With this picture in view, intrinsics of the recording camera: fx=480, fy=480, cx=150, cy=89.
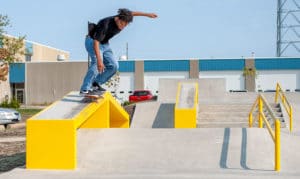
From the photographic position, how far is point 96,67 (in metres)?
7.66

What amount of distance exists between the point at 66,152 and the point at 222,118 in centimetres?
1176

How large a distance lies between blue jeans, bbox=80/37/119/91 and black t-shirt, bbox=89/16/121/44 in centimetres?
24

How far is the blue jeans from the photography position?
762 cm

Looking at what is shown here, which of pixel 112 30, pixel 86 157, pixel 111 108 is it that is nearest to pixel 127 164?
pixel 86 157

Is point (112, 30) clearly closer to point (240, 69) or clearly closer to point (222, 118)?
point (222, 118)

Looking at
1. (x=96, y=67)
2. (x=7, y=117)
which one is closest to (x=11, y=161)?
(x=96, y=67)

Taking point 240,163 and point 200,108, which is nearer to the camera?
point 240,163

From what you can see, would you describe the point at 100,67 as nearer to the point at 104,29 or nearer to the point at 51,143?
the point at 104,29

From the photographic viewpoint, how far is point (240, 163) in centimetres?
661

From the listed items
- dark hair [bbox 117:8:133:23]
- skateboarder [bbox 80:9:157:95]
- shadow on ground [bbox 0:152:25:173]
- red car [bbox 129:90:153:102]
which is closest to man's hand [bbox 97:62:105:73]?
skateboarder [bbox 80:9:157:95]

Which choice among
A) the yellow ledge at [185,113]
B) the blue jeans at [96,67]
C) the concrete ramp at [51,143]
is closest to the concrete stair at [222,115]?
the yellow ledge at [185,113]

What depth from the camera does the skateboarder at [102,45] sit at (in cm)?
730

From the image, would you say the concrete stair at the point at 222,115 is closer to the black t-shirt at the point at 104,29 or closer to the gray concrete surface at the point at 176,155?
the gray concrete surface at the point at 176,155

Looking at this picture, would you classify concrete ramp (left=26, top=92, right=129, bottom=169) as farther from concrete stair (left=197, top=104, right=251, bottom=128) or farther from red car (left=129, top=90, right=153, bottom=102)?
red car (left=129, top=90, right=153, bottom=102)
